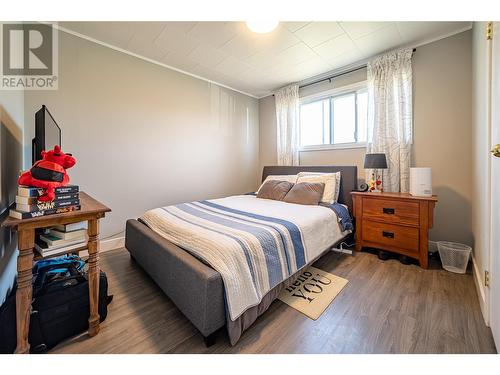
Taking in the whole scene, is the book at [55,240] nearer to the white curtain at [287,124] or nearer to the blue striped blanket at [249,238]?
the blue striped blanket at [249,238]

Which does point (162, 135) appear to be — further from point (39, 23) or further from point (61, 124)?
point (39, 23)

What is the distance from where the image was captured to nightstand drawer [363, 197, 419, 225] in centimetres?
210

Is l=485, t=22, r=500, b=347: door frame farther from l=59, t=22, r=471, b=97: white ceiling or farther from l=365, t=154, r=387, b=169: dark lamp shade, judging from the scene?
l=59, t=22, r=471, b=97: white ceiling

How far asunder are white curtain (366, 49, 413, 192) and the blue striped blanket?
3.57ft

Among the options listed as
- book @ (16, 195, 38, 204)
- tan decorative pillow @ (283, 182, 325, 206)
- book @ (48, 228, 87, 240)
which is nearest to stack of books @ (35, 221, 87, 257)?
book @ (48, 228, 87, 240)

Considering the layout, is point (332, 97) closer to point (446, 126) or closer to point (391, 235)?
point (446, 126)

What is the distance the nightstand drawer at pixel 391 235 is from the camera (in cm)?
211

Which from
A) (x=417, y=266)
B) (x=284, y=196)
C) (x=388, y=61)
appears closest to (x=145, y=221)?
(x=284, y=196)

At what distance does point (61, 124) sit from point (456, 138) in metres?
4.38

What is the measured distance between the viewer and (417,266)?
6.89 feet

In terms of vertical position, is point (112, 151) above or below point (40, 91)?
below

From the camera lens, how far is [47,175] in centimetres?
108
